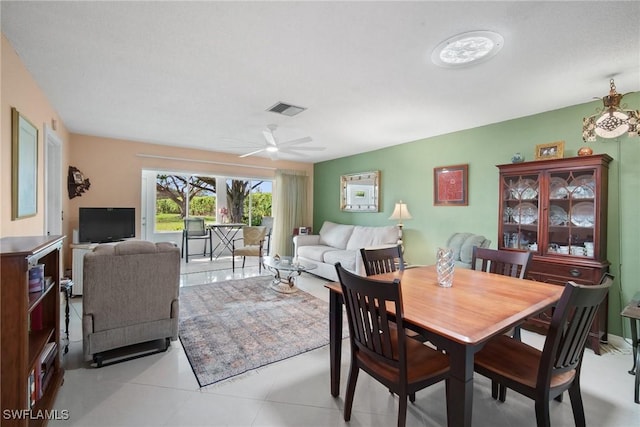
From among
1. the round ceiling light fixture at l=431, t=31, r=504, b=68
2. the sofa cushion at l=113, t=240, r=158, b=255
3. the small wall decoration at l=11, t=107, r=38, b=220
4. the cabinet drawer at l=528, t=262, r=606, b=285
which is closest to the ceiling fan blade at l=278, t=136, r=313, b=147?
the round ceiling light fixture at l=431, t=31, r=504, b=68

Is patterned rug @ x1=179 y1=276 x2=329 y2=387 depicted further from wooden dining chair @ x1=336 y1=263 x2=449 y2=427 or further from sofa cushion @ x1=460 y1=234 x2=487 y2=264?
sofa cushion @ x1=460 y1=234 x2=487 y2=264

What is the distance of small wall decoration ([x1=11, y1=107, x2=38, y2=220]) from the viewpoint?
2014mm

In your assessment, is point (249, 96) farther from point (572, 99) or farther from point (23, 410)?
point (572, 99)

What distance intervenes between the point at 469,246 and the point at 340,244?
8.06 ft

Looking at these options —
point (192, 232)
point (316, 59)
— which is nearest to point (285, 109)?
point (316, 59)

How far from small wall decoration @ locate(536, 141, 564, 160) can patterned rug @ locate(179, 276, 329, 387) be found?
9.68ft

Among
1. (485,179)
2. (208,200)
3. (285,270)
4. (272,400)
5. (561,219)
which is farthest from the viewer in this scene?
(208,200)

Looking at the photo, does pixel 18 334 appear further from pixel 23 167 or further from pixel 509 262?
pixel 509 262

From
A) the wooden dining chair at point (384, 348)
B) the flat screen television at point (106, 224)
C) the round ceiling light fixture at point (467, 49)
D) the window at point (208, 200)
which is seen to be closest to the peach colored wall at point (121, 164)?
the flat screen television at point (106, 224)

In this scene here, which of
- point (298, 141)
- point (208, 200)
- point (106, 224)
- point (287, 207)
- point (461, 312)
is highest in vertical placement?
point (298, 141)

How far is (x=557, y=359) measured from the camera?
1325 millimetres

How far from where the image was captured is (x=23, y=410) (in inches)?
51.5

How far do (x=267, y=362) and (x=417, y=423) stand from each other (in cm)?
116

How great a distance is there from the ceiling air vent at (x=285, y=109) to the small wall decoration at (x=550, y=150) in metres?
2.63
